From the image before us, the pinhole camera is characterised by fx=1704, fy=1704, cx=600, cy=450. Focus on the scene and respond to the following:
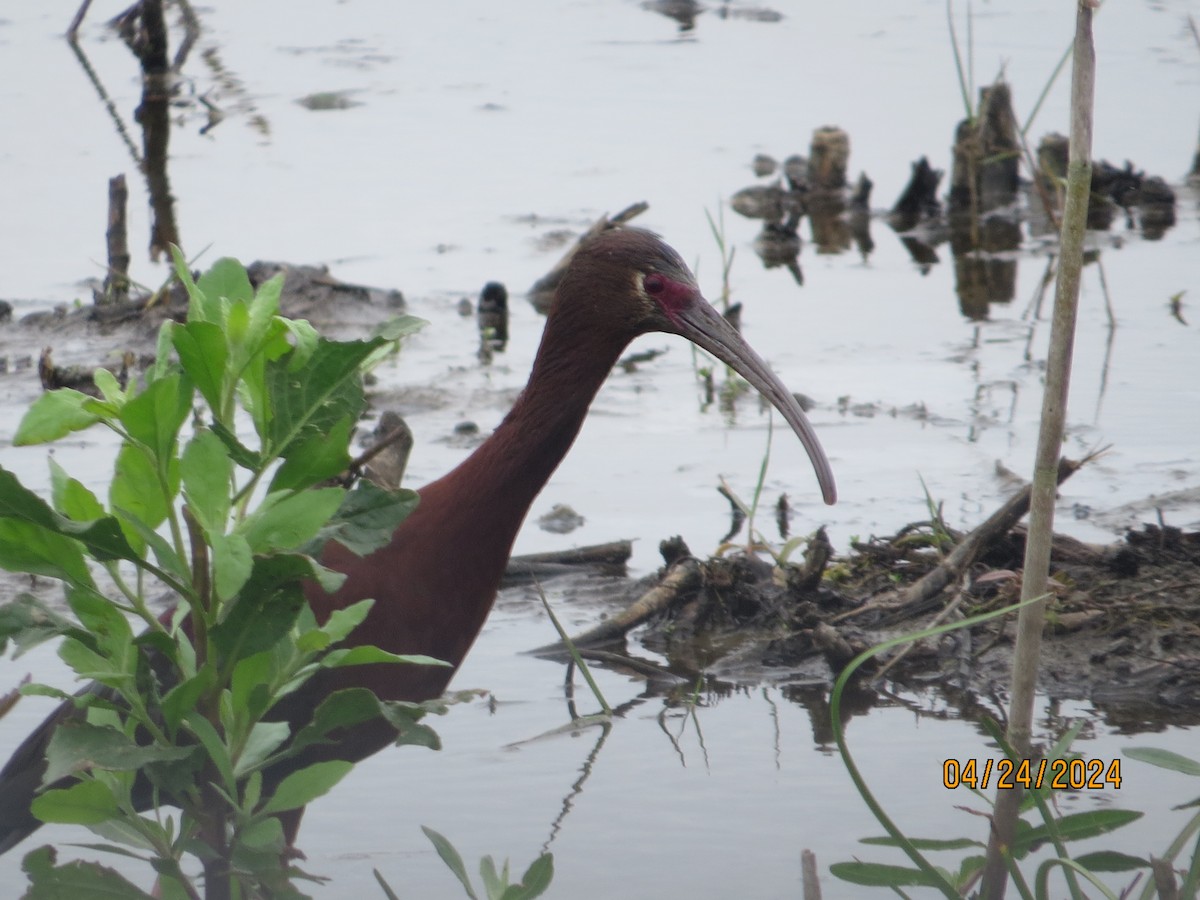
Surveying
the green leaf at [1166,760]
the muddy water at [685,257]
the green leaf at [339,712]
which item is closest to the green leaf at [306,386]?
the green leaf at [339,712]

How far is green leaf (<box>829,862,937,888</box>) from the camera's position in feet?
8.02

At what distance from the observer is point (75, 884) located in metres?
2.40

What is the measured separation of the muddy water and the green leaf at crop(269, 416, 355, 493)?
1372 mm

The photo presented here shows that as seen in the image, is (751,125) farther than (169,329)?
Yes

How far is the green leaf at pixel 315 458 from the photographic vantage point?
2.29 meters

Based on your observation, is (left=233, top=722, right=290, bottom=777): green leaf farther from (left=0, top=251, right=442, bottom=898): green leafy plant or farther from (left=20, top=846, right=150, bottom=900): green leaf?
(left=20, top=846, right=150, bottom=900): green leaf

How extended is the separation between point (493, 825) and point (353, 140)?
6.78m

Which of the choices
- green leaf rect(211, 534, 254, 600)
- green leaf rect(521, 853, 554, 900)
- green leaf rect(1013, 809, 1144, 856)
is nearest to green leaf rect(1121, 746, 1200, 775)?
green leaf rect(1013, 809, 1144, 856)

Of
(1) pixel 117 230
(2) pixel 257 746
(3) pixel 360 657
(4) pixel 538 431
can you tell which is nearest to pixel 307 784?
(2) pixel 257 746

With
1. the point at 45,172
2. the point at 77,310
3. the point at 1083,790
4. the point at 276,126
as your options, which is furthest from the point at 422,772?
the point at 276,126

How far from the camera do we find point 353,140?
979 centimetres

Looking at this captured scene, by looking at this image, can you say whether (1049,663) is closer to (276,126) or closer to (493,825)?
(493,825)

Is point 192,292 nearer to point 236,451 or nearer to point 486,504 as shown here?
point 236,451

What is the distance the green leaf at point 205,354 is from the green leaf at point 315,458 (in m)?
0.12
